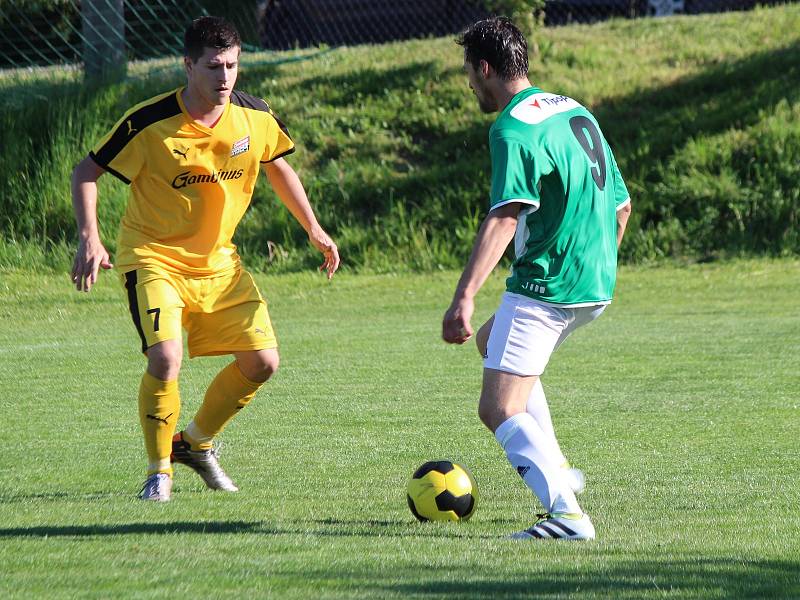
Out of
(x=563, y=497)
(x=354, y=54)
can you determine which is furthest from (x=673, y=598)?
(x=354, y=54)

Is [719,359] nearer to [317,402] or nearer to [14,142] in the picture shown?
[317,402]

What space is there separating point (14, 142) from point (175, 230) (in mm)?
13258

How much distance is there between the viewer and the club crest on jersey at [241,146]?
631cm

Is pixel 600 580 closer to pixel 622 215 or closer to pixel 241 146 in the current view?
pixel 622 215

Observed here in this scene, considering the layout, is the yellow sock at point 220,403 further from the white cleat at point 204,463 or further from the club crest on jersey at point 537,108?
the club crest on jersey at point 537,108

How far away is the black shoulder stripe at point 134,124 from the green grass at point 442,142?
38.4 ft

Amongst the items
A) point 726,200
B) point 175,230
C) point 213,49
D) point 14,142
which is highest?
point 213,49

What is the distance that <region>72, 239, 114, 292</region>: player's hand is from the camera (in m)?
5.88

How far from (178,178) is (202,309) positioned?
0.64 metres

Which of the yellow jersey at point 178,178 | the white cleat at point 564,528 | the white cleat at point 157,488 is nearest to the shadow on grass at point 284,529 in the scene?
the white cleat at point 564,528

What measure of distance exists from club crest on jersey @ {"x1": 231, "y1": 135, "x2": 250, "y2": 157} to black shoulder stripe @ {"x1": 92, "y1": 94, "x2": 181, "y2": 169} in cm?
32

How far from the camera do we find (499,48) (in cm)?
507

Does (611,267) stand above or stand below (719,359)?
above

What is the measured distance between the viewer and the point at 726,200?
1852cm
